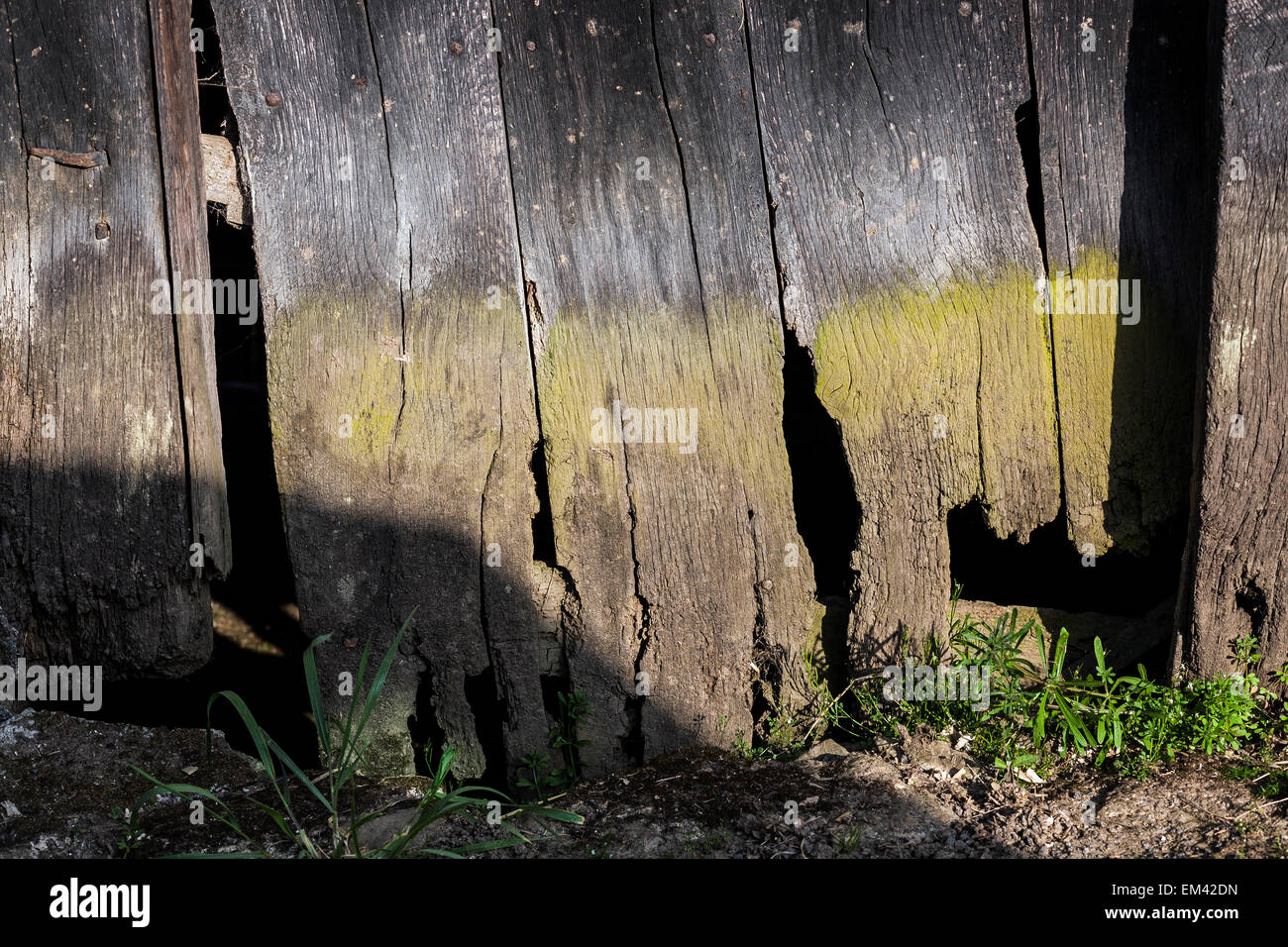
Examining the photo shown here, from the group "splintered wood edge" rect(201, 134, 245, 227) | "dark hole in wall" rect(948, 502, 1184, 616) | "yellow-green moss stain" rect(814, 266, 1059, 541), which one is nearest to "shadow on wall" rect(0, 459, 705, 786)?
"splintered wood edge" rect(201, 134, 245, 227)

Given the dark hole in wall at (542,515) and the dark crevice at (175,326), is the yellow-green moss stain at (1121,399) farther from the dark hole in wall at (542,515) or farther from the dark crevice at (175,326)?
the dark crevice at (175,326)

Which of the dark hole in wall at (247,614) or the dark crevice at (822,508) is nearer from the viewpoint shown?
the dark crevice at (822,508)

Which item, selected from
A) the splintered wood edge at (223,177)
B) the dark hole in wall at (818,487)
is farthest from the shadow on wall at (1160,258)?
the splintered wood edge at (223,177)

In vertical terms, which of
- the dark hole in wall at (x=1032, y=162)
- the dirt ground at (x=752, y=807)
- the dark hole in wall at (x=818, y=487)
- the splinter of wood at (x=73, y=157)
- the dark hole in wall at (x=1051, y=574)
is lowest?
the dirt ground at (x=752, y=807)

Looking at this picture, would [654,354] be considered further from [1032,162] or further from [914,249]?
[1032,162]

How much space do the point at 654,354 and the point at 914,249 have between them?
798mm

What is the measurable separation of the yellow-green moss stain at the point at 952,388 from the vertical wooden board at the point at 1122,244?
0.26 ft

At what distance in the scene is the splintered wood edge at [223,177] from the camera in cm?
271

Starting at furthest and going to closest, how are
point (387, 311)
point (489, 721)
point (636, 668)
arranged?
point (489, 721), point (636, 668), point (387, 311)

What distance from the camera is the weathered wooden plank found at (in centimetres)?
259

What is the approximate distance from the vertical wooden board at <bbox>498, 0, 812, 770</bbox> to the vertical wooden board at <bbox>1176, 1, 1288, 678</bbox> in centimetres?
115

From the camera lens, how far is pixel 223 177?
108 inches

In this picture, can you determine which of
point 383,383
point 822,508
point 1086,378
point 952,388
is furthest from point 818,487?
point 383,383

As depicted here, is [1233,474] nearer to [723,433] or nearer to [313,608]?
[723,433]
